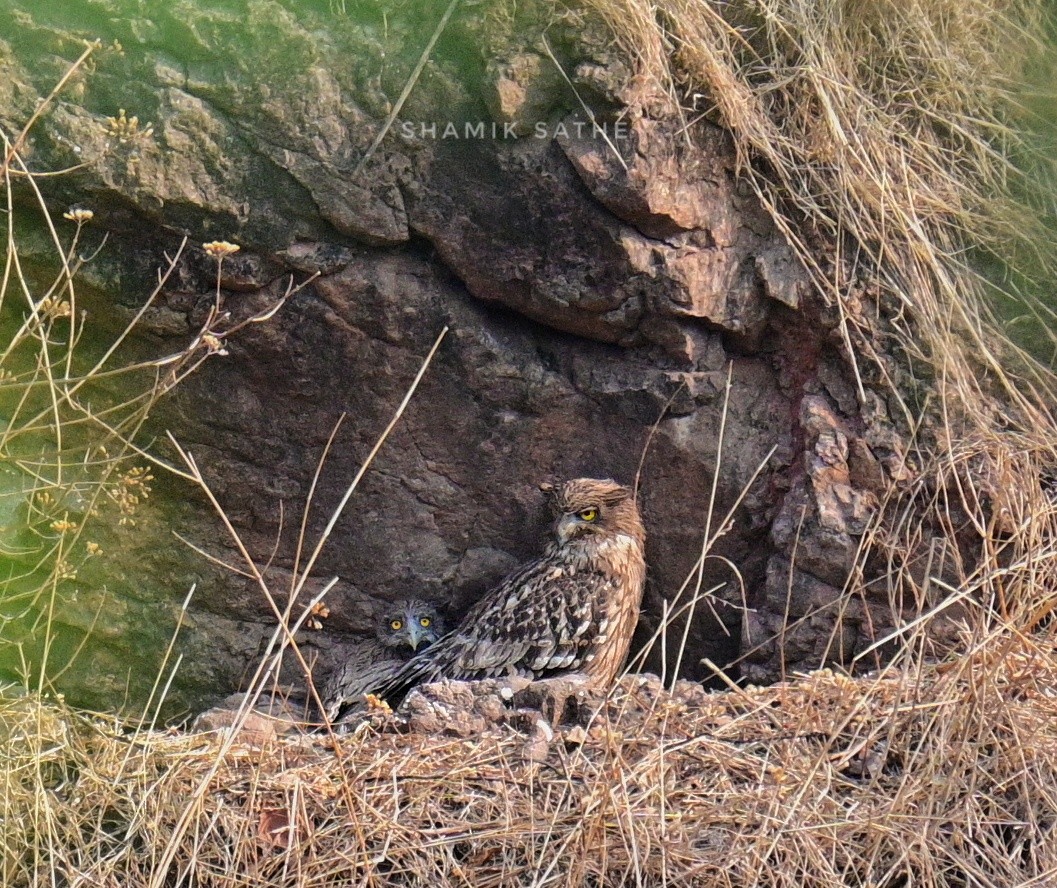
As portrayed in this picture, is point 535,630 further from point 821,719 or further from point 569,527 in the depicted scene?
point 821,719

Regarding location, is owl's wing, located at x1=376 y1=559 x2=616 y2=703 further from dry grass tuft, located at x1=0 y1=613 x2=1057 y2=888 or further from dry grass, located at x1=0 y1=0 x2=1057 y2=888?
dry grass tuft, located at x1=0 y1=613 x2=1057 y2=888

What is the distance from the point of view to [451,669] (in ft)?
16.5

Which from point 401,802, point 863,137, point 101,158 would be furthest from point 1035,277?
point 101,158

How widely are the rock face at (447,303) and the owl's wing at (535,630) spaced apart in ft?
0.98

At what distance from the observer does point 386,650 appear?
529cm

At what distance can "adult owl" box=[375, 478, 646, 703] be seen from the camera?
16.3 ft

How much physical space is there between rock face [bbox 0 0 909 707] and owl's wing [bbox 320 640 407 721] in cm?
35

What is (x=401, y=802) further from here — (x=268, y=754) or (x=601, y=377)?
(x=601, y=377)

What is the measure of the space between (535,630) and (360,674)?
2.60ft

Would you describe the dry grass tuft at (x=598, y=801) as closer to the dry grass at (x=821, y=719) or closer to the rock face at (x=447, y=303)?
the dry grass at (x=821, y=719)

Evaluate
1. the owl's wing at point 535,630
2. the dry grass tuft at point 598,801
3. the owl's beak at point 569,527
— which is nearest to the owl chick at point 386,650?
the owl's wing at point 535,630

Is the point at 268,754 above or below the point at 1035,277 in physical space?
below

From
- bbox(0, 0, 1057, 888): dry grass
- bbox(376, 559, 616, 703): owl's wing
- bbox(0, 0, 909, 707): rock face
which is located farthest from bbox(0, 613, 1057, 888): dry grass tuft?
bbox(376, 559, 616, 703): owl's wing

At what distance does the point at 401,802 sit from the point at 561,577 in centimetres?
176
